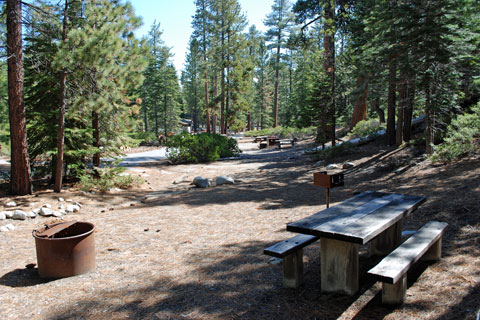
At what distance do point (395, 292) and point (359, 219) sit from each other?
0.68 m

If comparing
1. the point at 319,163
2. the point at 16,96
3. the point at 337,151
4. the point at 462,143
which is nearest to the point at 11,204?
the point at 16,96

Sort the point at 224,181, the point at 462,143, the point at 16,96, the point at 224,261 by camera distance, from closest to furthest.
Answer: the point at 224,261, the point at 16,96, the point at 462,143, the point at 224,181

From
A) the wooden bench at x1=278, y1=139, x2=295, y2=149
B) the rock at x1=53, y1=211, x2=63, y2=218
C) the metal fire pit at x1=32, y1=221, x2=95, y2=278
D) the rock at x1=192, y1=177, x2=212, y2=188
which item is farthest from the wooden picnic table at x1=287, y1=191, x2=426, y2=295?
the wooden bench at x1=278, y1=139, x2=295, y2=149

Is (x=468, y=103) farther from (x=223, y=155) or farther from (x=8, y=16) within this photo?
(x=8, y=16)

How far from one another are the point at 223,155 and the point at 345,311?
15.5 metres

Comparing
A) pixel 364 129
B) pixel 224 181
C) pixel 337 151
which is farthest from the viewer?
pixel 364 129

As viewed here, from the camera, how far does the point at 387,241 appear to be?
3.92 metres

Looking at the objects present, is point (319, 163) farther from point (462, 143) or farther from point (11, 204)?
point (11, 204)

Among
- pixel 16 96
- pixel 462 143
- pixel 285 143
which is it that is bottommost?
pixel 285 143

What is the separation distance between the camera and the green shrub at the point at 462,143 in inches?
308

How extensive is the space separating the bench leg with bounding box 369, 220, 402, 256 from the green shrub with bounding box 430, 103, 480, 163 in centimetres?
506

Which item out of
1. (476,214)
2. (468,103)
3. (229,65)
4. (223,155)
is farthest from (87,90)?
(229,65)

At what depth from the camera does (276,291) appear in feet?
10.8

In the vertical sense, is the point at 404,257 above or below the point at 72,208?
above
